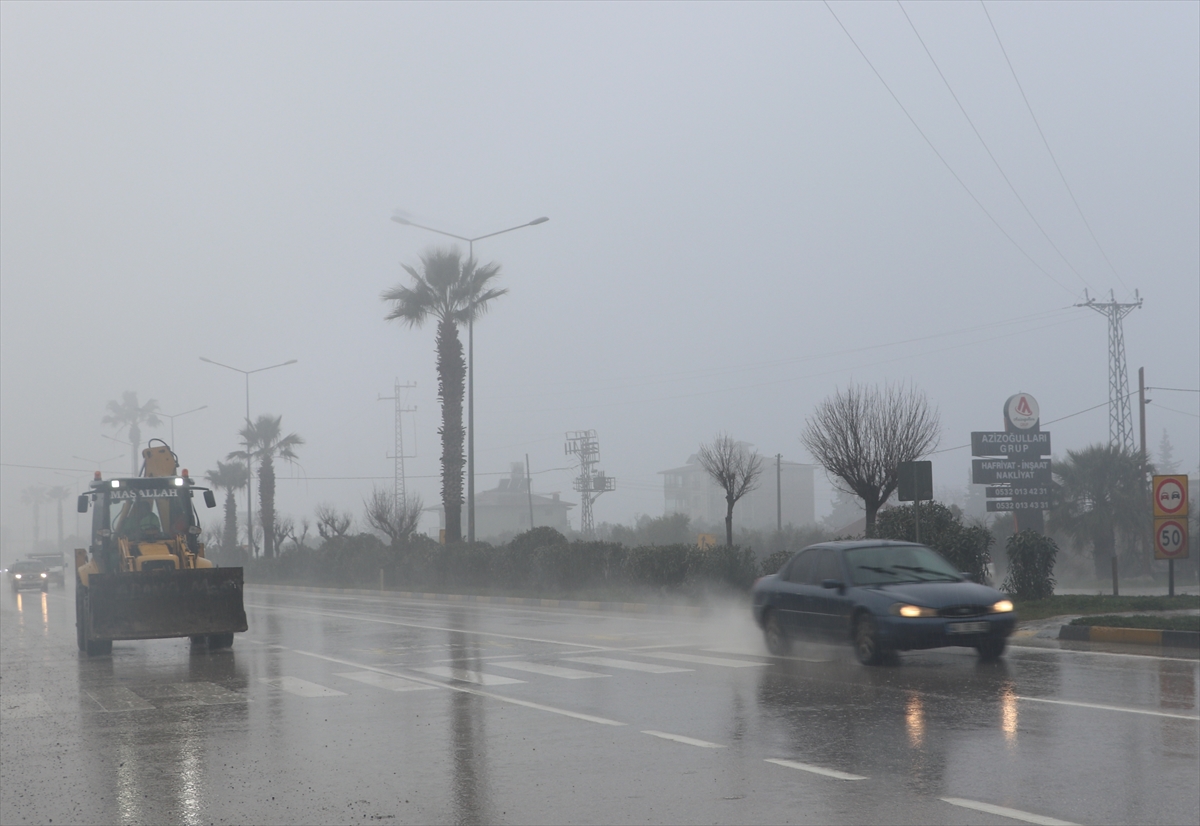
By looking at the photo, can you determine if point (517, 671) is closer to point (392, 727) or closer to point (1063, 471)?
point (392, 727)

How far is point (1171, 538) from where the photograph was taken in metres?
19.6

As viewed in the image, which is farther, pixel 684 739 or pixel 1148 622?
pixel 1148 622

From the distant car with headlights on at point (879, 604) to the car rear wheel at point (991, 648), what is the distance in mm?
11

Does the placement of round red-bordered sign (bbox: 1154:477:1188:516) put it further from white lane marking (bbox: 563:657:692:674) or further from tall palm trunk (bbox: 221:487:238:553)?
tall palm trunk (bbox: 221:487:238:553)

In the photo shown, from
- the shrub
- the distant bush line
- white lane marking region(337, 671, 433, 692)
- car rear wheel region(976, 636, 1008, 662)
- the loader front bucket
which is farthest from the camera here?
the distant bush line

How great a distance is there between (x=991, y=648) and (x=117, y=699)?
947 cm

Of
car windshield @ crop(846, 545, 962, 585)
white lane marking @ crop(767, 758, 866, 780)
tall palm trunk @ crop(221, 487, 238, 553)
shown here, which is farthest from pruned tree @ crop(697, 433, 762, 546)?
tall palm trunk @ crop(221, 487, 238, 553)

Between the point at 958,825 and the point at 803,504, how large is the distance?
127834 millimetres

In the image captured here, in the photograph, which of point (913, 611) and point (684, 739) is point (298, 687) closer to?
point (684, 739)

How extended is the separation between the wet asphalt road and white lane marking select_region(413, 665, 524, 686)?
90 millimetres

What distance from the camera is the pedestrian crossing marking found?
12.8 metres

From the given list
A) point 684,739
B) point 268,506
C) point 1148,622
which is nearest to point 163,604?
point 684,739

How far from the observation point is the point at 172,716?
11.3 metres

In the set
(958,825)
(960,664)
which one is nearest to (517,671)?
(960,664)
